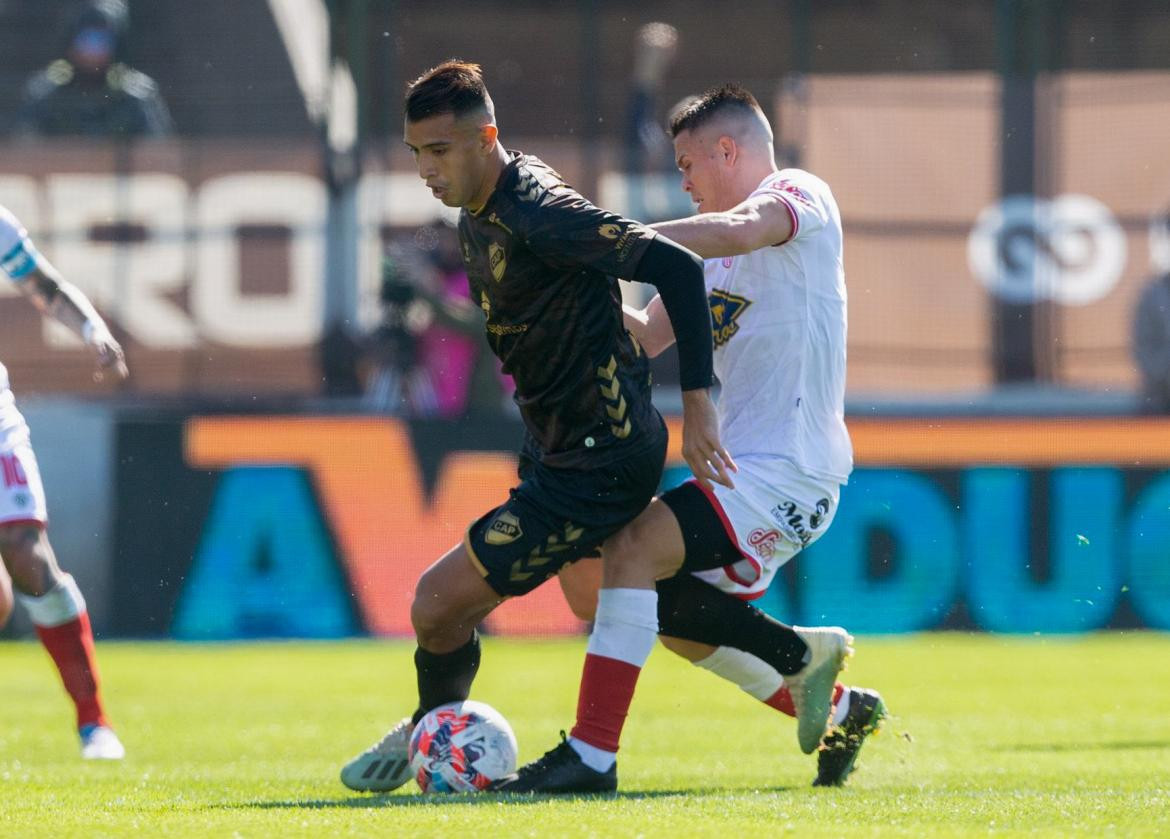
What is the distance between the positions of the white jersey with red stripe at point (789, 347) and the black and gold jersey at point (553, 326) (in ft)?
1.38

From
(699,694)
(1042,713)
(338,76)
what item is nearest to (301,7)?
(338,76)

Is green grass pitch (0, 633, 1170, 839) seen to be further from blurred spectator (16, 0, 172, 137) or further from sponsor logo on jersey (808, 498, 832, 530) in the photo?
blurred spectator (16, 0, 172, 137)

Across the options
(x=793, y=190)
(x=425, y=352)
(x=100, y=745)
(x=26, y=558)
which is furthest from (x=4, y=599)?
(x=425, y=352)

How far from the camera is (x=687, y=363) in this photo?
5512 millimetres

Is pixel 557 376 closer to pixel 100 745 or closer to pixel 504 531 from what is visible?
pixel 504 531

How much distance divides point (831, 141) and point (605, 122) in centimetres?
164

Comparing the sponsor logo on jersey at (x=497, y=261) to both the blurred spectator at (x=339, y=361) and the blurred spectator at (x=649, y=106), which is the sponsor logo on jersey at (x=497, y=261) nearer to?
the blurred spectator at (x=649, y=106)

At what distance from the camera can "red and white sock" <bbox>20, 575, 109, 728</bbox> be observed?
7273 mm

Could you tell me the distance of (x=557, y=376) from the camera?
5.68 m

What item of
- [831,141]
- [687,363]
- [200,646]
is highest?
[831,141]

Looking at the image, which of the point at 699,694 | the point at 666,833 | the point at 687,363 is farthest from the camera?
the point at 699,694

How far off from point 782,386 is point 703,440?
67cm

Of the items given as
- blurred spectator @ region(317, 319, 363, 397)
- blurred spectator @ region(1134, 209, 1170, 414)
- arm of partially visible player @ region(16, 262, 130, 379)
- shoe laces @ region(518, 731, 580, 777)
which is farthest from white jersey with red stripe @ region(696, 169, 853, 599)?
blurred spectator @ region(1134, 209, 1170, 414)

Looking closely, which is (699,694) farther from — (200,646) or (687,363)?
(687,363)
